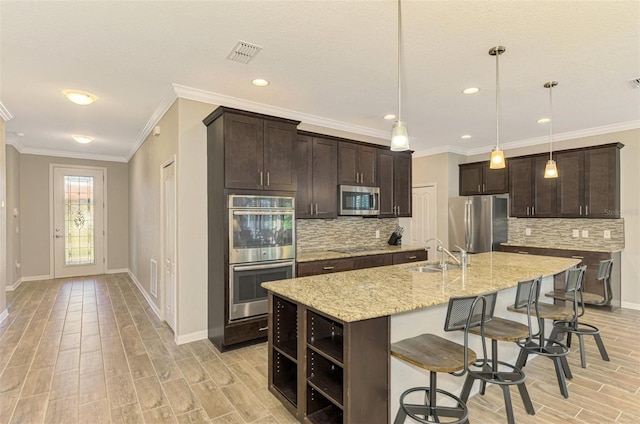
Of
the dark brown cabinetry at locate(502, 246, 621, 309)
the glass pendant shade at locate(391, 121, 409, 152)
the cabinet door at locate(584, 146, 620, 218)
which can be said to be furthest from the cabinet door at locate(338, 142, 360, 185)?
the cabinet door at locate(584, 146, 620, 218)

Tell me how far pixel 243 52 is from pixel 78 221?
6790mm

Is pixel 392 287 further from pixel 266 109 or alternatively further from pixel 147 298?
pixel 147 298

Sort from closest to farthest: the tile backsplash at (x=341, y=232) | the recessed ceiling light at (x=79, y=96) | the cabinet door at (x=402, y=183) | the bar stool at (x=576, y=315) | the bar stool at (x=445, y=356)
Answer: the bar stool at (x=445, y=356) < the bar stool at (x=576, y=315) < the recessed ceiling light at (x=79, y=96) < the tile backsplash at (x=341, y=232) < the cabinet door at (x=402, y=183)

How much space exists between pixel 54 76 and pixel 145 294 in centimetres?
347

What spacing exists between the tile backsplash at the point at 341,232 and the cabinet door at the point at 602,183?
2899 millimetres

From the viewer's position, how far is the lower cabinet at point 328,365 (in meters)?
1.77

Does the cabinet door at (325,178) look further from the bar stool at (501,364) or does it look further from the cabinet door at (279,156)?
the bar stool at (501,364)

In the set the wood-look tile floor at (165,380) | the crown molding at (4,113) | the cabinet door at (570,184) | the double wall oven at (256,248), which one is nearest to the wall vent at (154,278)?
the wood-look tile floor at (165,380)

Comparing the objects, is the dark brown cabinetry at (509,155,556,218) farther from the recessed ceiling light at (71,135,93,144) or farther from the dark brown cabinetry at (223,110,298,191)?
the recessed ceiling light at (71,135,93,144)

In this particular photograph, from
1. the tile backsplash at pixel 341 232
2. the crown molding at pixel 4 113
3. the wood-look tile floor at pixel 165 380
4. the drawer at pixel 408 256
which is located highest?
the crown molding at pixel 4 113

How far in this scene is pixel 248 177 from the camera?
347 cm

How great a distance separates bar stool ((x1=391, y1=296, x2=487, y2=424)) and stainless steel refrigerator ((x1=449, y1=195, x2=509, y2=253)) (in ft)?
14.2

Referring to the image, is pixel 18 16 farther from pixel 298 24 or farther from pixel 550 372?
pixel 550 372

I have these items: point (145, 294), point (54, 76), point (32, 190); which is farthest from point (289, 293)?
point (32, 190)
